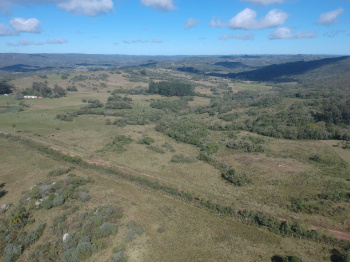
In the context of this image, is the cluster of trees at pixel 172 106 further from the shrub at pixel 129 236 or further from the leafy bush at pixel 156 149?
the shrub at pixel 129 236

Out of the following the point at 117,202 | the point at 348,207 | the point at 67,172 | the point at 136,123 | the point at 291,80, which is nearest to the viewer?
the point at 348,207

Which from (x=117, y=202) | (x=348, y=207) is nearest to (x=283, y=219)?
(x=348, y=207)

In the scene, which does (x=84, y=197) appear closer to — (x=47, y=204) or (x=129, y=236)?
(x=47, y=204)

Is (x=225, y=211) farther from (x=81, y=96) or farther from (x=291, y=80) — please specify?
(x=291, y=80)

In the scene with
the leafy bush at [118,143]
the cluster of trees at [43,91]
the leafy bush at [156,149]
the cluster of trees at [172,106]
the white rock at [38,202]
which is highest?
the cluster of trees at [43,91]

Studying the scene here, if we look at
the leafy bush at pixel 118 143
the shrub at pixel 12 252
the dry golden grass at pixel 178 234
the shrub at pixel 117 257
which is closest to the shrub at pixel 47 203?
the dry golden grass at pixel 178 234

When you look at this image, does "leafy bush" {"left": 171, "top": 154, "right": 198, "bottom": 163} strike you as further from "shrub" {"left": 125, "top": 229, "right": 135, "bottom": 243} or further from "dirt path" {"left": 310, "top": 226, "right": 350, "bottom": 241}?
"dirt path" {"left": 310, "top": 226, "right": 350, "bottom": 241}

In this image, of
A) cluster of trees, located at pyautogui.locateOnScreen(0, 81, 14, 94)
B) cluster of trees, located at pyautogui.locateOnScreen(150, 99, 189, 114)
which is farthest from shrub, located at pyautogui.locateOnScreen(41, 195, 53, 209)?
cluster of trees, located at pyautogui.locateOnScreen(0, 81, 14, 94)

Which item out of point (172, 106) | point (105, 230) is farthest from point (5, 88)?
point (105, 230)
